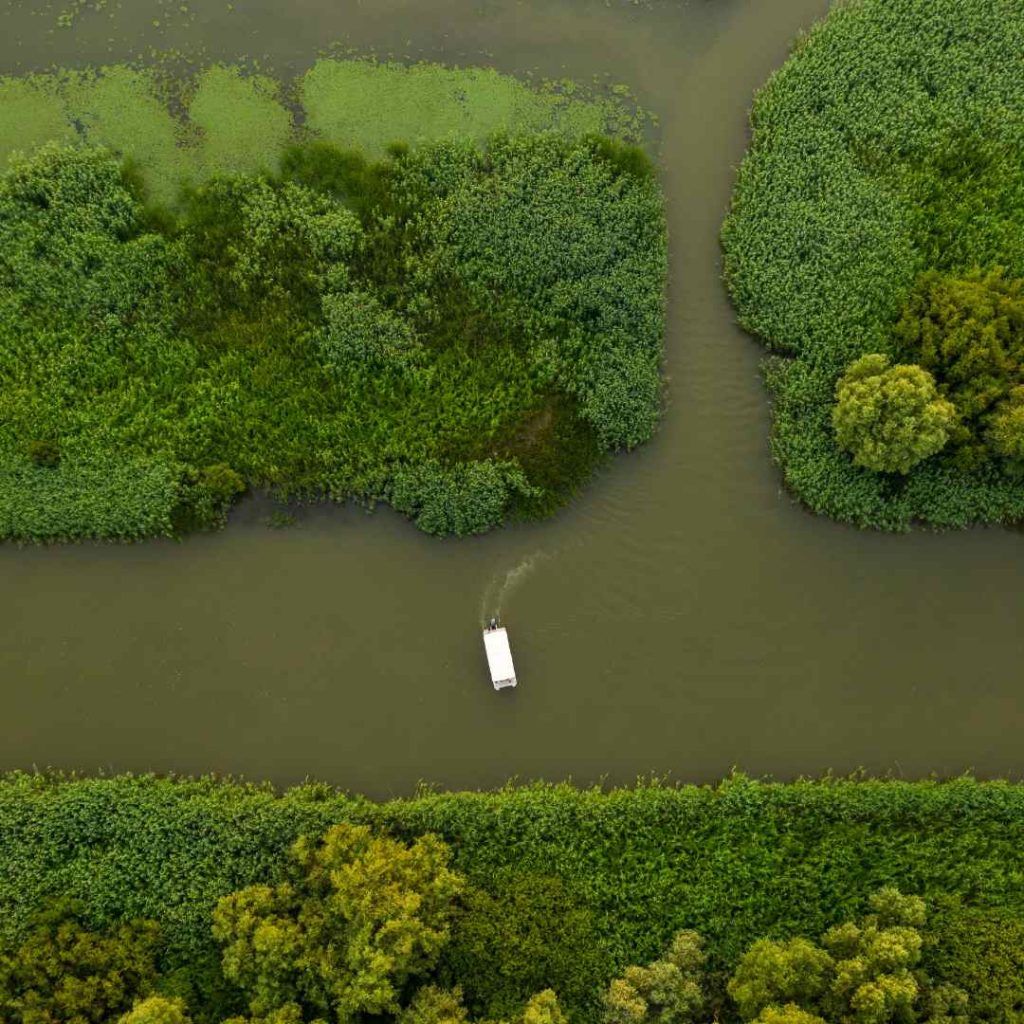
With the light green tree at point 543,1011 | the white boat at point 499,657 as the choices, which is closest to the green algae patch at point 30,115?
the white boat at point 499,657

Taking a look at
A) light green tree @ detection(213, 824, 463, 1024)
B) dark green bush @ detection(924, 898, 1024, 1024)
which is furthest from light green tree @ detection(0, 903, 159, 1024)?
dark green bush @ detection(924, 898, 1024, 1024)

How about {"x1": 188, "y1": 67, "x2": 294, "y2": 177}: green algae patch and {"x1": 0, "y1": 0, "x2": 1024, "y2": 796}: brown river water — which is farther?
{"x1": 188, "y1": 67, "x2": 294, "y2": 177}: green algae patch

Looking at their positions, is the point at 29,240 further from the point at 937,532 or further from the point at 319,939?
the point at 937,532

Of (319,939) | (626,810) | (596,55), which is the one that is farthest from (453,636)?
(596,55)

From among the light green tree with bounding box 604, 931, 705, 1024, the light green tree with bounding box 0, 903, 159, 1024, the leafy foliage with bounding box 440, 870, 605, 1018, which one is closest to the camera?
the light green tree with bounding box 0, 903, 159, 1024

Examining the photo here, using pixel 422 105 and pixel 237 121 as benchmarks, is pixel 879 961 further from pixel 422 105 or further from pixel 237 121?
pixel 237 121

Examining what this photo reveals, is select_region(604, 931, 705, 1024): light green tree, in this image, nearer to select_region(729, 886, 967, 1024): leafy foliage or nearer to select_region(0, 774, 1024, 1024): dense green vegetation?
select_region(0, 774, 1024, 1024): dense green vegetation
